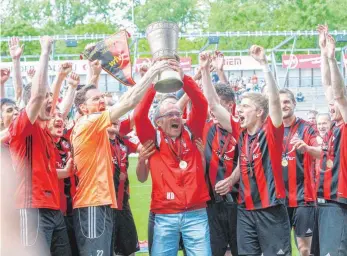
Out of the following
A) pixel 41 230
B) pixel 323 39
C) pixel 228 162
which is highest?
pixel 323 39

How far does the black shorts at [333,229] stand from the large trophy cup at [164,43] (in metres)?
2.01

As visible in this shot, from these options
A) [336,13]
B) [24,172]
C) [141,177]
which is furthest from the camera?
[336,13]

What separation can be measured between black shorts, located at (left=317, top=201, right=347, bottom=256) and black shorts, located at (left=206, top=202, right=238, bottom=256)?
865 millimetres

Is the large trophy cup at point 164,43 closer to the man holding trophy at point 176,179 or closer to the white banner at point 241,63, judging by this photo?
the man holding trophy at point 176,179

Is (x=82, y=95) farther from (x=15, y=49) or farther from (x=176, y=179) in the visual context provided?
(x=176, y=179)

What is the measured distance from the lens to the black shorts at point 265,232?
21.6 ft

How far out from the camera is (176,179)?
6.49 metres

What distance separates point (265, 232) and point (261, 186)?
1.37 ft

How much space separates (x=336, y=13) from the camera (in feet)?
171

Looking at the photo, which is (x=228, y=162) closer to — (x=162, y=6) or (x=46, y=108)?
(x=46, y=108)

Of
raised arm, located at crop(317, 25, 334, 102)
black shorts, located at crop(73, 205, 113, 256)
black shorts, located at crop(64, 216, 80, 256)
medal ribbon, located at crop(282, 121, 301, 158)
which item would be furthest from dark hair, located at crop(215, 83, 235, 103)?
black shorts, located at crop(64, 216, 80, 256)

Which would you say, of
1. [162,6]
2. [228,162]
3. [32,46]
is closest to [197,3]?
[162,6]

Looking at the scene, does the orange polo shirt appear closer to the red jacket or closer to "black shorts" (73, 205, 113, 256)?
"black shorts" (73, 205, 113, 256)

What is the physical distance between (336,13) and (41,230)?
48.5m
